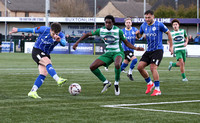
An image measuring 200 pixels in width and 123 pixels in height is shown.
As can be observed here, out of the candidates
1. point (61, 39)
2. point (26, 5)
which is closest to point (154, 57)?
point (61, 39)

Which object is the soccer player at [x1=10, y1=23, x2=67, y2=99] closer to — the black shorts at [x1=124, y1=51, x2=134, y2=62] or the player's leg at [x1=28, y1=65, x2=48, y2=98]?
the player's leg at [x1=28, y1=65, x2=48, y2=98]

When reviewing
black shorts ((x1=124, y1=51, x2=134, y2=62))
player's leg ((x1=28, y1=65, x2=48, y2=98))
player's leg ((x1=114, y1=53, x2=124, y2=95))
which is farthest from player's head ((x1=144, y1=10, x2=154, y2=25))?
black shorts ((x1=124, y1=51, x2=134, y2=62))

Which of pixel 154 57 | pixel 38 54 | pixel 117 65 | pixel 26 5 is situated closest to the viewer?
pixel 38 54

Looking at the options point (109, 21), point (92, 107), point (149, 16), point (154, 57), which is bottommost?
point (92, 107)

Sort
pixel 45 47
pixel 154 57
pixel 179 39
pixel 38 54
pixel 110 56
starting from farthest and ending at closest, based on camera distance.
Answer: pixel 179 39 → pixel 154 57 → pixel 110 56 → pixel 45 47 → pixel 38 54

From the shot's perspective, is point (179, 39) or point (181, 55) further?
point (179, 39)

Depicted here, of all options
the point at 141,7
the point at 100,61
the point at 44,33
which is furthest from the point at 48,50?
the point at 141,7

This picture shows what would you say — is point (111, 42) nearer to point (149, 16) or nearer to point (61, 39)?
point (149, 16)

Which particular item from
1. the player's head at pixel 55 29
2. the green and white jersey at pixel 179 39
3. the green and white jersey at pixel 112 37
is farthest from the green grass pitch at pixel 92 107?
the green and white jersey at pixel 179 39

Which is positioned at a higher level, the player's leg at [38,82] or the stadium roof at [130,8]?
the stadium roof at [130,8]

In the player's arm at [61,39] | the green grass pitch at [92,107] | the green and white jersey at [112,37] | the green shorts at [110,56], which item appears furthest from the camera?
the green shorts at [110,56]

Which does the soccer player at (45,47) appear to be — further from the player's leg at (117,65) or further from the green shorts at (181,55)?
the green shorts at (181,55)

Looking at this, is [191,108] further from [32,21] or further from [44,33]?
[32,21]

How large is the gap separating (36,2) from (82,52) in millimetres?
63190
